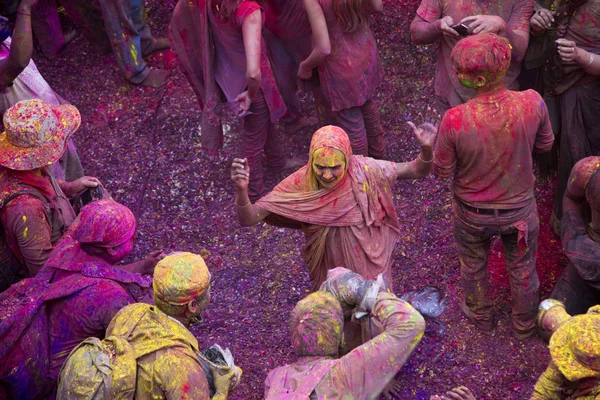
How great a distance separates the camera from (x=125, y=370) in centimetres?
334

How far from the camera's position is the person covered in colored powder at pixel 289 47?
6.34 meters

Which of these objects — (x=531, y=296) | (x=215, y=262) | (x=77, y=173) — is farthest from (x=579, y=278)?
(x=77, y=173)

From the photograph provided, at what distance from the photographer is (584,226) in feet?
15.9

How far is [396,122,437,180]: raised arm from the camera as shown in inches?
175

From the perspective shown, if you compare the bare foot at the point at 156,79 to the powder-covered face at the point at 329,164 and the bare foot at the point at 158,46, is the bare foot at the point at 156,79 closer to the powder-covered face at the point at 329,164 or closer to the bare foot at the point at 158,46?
the bare foot at the point at 158,46

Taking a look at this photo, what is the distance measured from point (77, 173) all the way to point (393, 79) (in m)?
2.93

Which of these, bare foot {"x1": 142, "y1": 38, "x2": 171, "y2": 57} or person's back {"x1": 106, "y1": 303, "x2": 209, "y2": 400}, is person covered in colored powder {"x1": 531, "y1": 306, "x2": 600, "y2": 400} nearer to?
person's back {"x1": 106, "y1": 303, "x2": 209, "y2": 400}

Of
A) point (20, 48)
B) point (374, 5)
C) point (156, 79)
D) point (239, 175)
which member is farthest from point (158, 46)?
point (239, 175)

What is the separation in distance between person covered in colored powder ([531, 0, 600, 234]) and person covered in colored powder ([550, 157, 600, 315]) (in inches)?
35.0

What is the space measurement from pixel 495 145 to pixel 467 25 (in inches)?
43.9

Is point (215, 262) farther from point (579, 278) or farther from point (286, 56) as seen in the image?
point (579, 278)

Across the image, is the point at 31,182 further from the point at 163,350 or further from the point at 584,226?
the point at 584,226

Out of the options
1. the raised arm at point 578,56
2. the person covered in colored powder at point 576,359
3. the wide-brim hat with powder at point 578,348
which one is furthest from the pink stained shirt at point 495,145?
the wide-brim hat with powder at point 578,348

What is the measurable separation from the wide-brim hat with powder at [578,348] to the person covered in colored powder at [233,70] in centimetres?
319
